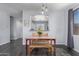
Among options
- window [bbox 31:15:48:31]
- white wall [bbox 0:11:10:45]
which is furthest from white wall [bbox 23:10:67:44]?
white wall [bbox 0:11:10:45]

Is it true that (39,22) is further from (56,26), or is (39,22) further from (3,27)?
(3,27)

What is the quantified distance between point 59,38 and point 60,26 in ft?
2.66

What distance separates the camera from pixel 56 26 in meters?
8.70

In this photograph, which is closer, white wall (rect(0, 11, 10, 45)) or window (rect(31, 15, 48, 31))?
white wall (rect(0, 11, 10, 45))

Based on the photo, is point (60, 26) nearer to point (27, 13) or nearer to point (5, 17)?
point (27, 13)

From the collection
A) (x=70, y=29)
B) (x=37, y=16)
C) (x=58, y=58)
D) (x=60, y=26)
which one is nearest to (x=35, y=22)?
(x=37, y=16)

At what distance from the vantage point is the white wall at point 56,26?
337 inches

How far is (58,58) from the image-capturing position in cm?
358

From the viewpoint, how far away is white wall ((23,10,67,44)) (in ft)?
28.1

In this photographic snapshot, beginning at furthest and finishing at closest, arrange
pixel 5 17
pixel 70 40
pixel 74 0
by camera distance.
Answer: pixel 5 17, pixel 70 40, pixel 74 0

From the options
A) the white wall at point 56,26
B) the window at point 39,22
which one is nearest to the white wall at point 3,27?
the white wall at point 56,26

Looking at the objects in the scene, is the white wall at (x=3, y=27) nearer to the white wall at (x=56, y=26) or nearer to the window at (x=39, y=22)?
the white wall at (x=56, y=26)

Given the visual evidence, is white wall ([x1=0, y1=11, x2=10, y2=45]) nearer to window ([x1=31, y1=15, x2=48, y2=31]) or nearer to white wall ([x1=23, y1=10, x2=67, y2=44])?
white wall ([x1=23, y1=10, x2=67, y2=44])

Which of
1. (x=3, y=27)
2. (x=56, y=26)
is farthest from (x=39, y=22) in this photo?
(x=3, y=27)
